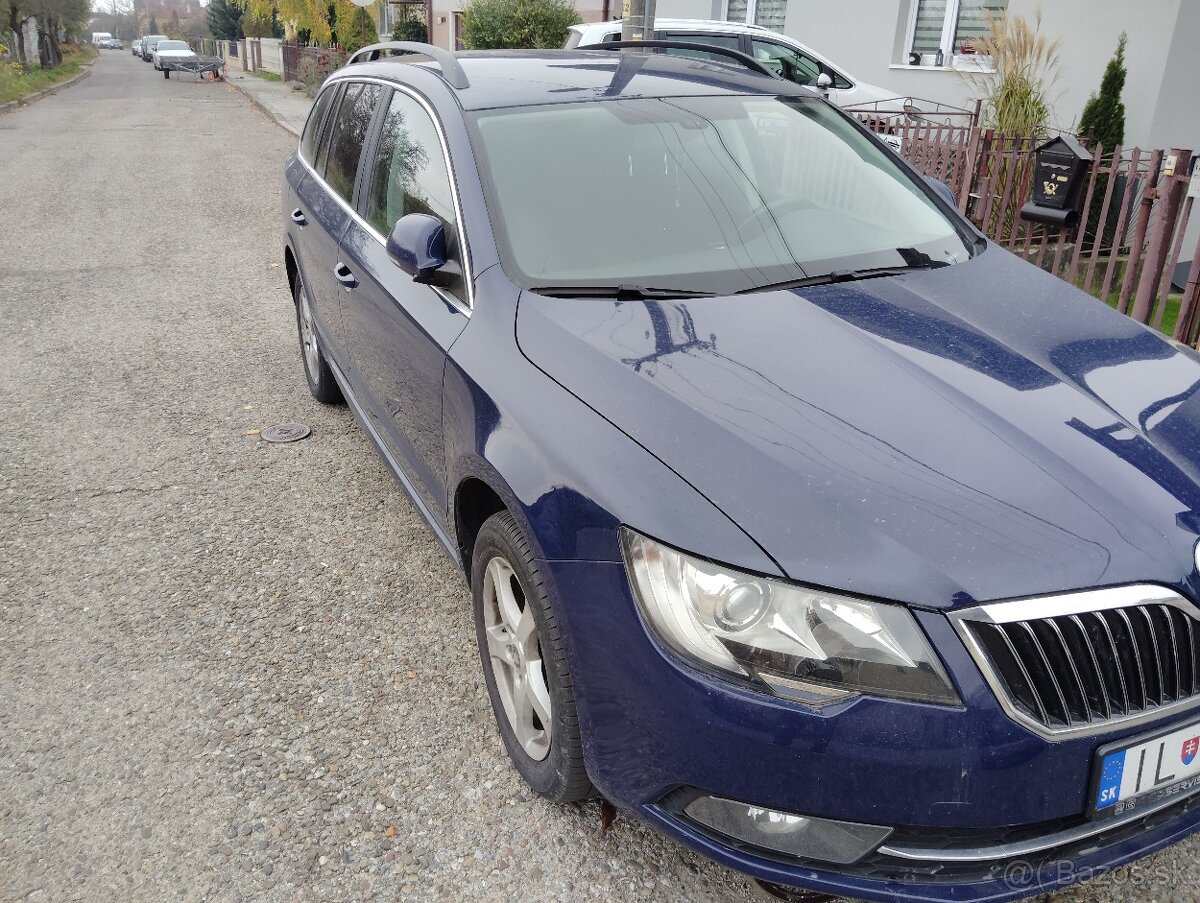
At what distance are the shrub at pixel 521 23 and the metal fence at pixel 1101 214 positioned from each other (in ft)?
29.3

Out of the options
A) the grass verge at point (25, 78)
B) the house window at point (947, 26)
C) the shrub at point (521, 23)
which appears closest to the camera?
the house window at point (947, 26)

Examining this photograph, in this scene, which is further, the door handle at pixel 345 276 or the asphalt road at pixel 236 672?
the door handle at pixel 345 276

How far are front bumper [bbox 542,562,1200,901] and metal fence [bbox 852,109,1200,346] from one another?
4.32 meters

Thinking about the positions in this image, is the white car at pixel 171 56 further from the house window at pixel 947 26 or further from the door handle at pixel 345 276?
the door handle at pixel 345 276

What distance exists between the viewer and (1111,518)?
191 cm

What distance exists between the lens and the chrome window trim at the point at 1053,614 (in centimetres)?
175

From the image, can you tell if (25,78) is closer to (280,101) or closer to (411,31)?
(411,31)

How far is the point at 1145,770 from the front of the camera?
1.85 m

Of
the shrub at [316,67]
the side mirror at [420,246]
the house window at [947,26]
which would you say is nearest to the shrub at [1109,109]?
the house window at [947,26]

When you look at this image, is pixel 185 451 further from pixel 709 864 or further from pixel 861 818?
pixel 861 818

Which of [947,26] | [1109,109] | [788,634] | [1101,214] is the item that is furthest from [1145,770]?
[947,26]

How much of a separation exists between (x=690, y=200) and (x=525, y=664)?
4.94ft

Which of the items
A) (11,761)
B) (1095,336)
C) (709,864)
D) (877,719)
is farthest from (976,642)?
(11,761)

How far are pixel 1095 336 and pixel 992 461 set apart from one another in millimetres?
929
